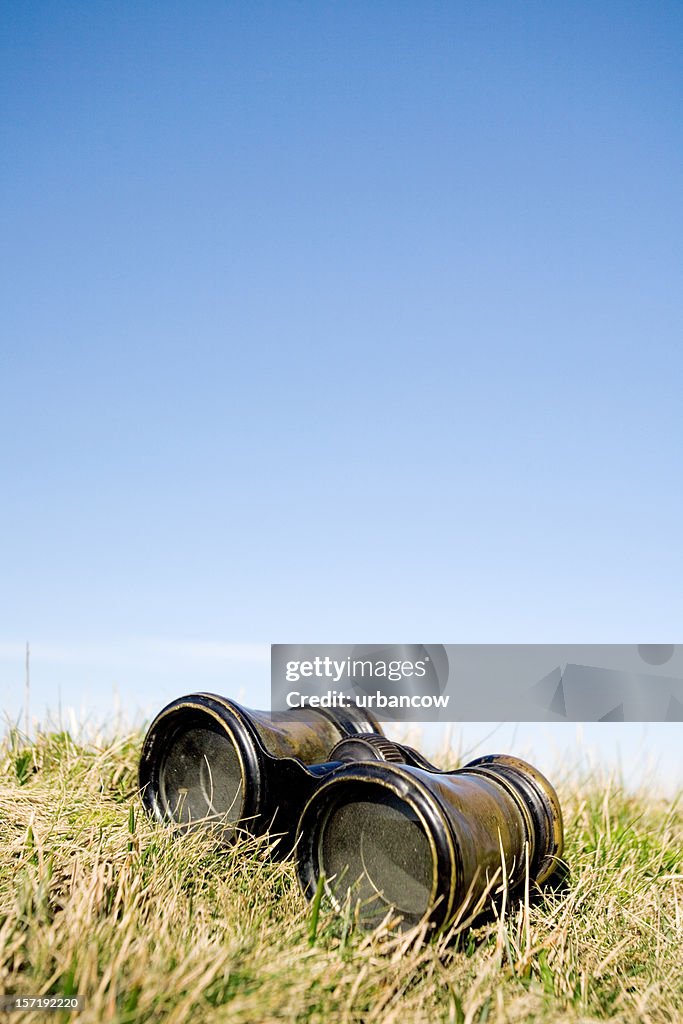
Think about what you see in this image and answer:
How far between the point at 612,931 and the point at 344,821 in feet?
4.93

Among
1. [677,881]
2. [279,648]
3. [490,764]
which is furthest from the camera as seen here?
[279,648]

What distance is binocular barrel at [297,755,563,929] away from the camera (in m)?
3.30

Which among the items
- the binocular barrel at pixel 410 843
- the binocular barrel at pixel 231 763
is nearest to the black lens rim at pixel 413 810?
the binocular barrel at pixel 410 843

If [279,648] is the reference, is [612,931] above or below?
below

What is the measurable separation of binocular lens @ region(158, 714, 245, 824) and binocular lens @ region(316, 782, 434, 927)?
1.93ft

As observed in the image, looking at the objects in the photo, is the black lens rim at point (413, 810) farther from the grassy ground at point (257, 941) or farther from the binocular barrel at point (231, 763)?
the binocular barrel at point (231, 763)

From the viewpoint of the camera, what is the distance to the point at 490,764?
4.41 metres

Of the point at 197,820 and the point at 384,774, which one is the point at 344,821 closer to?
the point at 384,774

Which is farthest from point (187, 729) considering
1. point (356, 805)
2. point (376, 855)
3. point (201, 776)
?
point (376, 855)

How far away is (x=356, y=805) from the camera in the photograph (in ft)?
11.7

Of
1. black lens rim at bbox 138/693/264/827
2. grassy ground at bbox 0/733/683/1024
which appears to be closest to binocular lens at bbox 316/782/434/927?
grassy ground at bbox 0/733/683/1024

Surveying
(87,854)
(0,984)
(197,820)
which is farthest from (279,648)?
(0,984)

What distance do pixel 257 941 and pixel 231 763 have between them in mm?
1225

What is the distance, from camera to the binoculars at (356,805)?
3.38m
